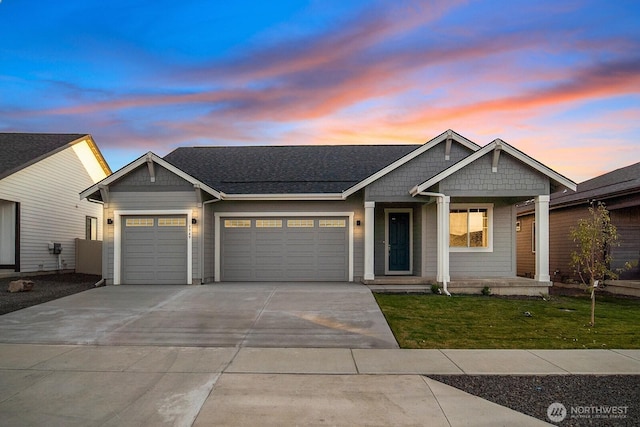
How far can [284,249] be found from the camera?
15375mm

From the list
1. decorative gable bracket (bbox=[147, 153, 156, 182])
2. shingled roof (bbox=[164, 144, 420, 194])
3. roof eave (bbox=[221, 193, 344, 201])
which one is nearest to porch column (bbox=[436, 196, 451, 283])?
roof eave (bbox=[221, 193, 344, 201])

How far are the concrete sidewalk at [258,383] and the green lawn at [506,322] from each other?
1.92 feet

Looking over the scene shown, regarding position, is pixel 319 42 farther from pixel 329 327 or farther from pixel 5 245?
pixel 5 245

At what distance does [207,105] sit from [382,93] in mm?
6935

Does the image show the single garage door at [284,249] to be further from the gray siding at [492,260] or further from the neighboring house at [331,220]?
the gray siding at [492,260]

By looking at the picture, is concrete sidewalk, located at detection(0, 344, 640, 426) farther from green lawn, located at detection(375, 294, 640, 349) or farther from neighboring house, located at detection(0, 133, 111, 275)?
neighboring house, located at detection(0, 133, 111, 275)

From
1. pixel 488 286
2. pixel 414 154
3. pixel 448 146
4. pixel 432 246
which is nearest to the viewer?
pixel 488 286

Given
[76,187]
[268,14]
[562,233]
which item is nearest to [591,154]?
[562,233]

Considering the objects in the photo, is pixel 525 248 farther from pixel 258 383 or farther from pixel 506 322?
pixel 258 383

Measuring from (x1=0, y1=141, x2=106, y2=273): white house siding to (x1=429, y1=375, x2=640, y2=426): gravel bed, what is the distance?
17522mm

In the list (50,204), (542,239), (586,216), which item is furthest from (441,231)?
(50,204)

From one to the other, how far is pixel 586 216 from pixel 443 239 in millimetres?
7492

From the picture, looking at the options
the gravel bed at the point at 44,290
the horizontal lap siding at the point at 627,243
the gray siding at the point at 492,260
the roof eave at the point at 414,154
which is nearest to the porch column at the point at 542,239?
the gray siding at the point at 492,260

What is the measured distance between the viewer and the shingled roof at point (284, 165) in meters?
16.0
